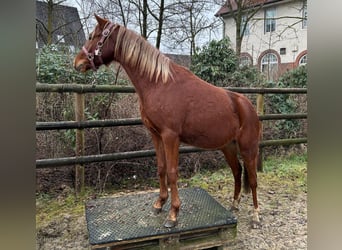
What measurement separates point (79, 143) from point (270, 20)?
7.03 feet

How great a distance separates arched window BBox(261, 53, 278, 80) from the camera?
263 cm

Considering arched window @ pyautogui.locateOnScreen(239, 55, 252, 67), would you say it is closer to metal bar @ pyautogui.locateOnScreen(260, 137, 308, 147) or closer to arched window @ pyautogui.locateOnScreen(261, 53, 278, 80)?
arched window @ pyautogui.locateOnScreen(261, 53, 278, 80)

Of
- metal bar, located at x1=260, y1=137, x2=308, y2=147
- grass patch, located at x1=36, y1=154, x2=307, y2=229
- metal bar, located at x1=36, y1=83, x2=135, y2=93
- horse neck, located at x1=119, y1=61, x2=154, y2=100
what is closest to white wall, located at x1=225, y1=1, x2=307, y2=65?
metal bar, located at x1=260, y1=137, x2=308, y2=147

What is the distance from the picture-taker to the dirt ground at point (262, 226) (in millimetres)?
1502

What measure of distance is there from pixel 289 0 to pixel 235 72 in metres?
0.77

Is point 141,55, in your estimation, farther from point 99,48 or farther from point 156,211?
point 156,211

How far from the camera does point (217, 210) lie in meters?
1.50

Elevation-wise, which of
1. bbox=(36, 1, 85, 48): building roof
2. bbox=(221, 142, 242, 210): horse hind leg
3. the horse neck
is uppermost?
bbox=(36, 1, 85, 48): building roof

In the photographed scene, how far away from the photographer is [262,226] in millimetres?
1685

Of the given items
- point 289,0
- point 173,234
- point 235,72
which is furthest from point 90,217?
point 289,0

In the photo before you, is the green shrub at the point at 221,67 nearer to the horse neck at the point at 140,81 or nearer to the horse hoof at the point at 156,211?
the horse neck at the point at 140,81

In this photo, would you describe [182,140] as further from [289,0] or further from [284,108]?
[289,0]

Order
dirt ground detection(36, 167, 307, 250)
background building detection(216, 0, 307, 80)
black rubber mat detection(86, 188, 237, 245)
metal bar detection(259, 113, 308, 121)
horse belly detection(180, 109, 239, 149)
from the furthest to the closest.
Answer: background building detection(216, 0, 307, 80)
metal bar detection(259, 113, 308, 121)
dirt ground detection(36, 167, 307, 250)
horse belly detection(180, 109, 239, 149)
black rubber mat detection(86, 188, 237, 245)

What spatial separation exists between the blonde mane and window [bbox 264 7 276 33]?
179 centimetres
